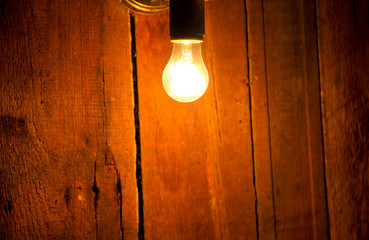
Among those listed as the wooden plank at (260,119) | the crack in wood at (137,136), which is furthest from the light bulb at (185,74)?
the wooden plank at (260,119)

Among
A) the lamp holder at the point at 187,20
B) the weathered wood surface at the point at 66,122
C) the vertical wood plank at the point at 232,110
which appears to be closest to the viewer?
the lamp holder at the point at 187,20

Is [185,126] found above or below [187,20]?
below

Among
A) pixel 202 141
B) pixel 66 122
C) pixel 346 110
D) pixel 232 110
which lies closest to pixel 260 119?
pixel 232 110

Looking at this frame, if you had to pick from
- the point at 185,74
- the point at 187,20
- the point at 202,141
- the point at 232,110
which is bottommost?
the point at 202,141

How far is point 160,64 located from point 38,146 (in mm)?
460

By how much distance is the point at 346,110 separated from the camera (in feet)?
4.07

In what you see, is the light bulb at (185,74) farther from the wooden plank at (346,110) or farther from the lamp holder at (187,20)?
the wooden plank at (346,110)

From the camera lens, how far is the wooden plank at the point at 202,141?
1.10 m

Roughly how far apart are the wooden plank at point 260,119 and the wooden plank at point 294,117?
19 millimetres

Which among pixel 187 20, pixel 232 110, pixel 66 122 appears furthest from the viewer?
pixel 232 110

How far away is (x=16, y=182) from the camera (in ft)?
3.32

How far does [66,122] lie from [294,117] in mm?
783

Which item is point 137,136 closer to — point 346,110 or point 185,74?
point 185,74

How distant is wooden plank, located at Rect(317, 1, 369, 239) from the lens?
122 cm
